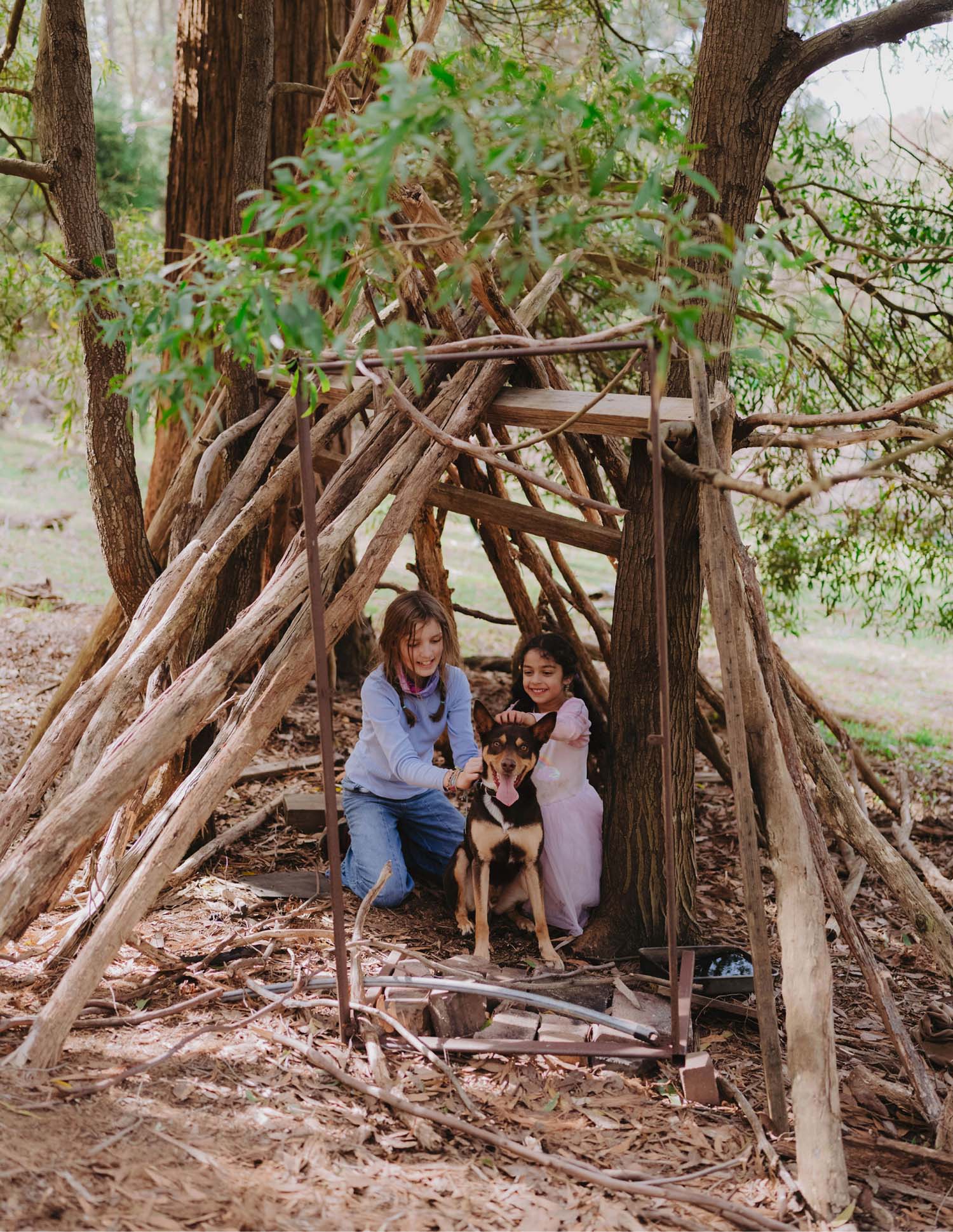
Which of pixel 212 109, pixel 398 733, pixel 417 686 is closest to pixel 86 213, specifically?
pixel 212 109

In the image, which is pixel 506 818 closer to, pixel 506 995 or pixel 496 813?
pixel 496 813

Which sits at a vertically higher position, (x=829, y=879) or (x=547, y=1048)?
(x=829, y=879)

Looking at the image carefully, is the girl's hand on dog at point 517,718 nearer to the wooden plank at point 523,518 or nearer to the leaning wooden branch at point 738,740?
the leaning wooden branch at point 738,740

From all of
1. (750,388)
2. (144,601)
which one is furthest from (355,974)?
(750,388)


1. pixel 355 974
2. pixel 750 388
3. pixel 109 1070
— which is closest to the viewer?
pixel 109 1070

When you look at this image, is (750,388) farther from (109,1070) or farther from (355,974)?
(109,1070)

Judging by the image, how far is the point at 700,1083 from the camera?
3109mm

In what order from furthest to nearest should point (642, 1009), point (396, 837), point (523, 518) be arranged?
point (523, 518) → point (396, 837) → point (642, 1009)

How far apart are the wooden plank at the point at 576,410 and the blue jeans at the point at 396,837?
5.52 ft

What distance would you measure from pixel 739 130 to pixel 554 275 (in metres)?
1.34

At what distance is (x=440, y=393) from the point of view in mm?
4355

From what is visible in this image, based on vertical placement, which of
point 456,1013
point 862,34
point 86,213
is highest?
point 862,34

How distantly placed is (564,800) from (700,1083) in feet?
4.24

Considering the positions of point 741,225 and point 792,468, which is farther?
point 792,468
